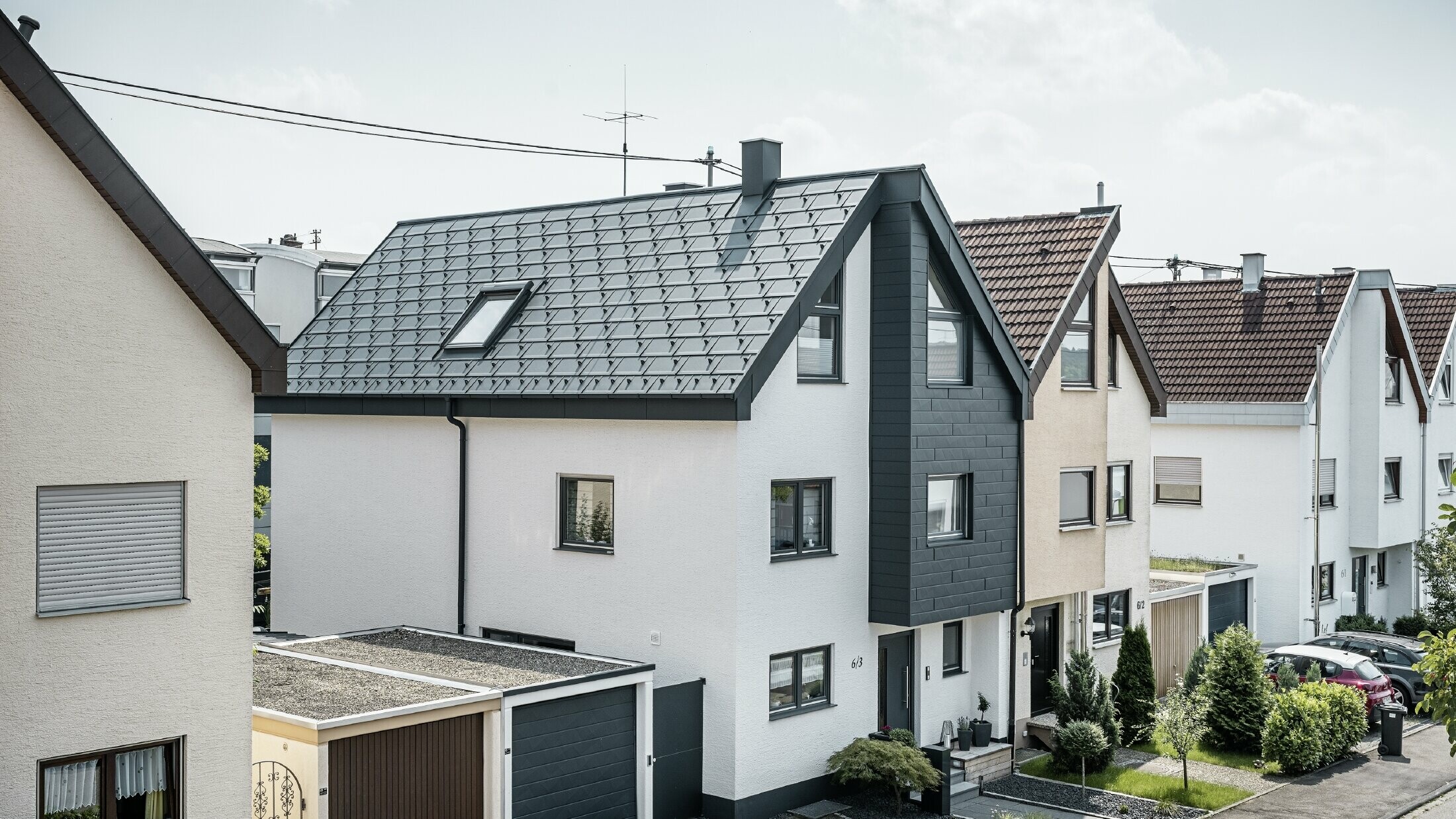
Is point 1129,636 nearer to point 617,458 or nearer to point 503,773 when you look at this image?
point 617,458

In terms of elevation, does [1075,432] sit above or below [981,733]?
above

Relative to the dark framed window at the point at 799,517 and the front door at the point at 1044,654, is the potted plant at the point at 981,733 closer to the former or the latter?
the front door at the point at 1044,654

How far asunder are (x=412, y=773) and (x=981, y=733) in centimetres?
1037

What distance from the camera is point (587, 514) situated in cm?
1998

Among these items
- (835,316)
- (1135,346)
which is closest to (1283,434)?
(1135,346)

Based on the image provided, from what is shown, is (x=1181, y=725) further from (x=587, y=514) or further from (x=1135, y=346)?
(x=587, y=514)

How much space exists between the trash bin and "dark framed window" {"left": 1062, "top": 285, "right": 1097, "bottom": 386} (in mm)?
7909

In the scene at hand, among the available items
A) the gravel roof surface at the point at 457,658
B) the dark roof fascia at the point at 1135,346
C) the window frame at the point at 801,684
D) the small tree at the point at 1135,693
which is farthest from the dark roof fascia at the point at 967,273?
the gravel roof surface at the point at 457,658

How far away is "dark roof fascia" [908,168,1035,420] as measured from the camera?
789 inches

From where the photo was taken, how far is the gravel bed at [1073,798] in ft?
66.2

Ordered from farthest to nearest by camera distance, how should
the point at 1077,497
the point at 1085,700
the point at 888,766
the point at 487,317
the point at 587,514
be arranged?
the point at 1077,497 < the point at 1085,700 < the point at 487,317 < the point at 587,514 < the point at 888,766

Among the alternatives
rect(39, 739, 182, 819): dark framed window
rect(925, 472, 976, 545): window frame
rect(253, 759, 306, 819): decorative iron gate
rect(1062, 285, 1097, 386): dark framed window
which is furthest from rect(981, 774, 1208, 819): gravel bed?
rect(39, 739, 182, 819): dark framed window

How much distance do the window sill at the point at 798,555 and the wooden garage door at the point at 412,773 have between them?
4.78 metres

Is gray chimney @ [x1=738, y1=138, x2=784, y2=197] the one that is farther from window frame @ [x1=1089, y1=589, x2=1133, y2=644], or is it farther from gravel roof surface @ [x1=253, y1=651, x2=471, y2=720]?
window frame @ [x1=1089, y1=589, x2=1133, y2=644]
